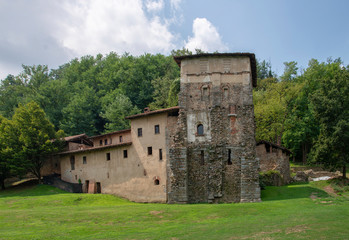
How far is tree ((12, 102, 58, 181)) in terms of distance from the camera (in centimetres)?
4719

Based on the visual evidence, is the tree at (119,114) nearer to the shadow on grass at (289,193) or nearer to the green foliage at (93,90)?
the green foliage at (93,90)

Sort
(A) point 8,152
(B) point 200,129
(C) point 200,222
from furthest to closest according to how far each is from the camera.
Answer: (A) point 8,152 < (B) point 200,129 < (C) point 200,222

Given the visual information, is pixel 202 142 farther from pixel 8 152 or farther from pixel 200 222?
pixel 8 152

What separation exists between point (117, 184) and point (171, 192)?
368 inches

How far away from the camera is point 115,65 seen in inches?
3307

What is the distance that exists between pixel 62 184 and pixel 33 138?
7403 millimetres

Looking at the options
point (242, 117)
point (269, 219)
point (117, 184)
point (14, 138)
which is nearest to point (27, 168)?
point (14, 138)

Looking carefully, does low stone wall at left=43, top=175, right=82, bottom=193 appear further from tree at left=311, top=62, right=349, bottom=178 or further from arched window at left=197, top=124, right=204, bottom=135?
tree at left=311, top=62, right=349, bottom=178

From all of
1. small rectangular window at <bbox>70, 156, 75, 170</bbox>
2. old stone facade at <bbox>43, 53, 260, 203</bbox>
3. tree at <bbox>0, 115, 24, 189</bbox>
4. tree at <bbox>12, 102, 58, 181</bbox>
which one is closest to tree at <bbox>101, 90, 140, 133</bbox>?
small rectangular window at <bbox>70, 156, 75, 170</bbox>

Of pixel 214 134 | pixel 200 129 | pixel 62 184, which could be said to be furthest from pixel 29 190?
pixel 214 134

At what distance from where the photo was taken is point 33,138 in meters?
48.1

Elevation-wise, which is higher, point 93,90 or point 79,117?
point 93,90

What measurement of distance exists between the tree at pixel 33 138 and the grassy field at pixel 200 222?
1751 cm

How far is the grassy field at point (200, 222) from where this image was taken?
20.1 metres
